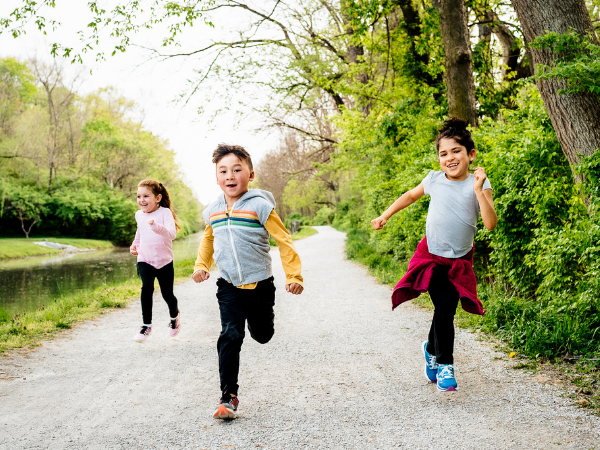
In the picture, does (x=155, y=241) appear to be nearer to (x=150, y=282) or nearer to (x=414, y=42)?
(x=150, y=282)

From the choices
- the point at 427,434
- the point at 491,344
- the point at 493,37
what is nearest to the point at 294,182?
the point at 493,37

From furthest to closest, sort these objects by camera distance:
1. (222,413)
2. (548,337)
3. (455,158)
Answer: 1. (548,337)
2. (455,158)
3. (222,413)

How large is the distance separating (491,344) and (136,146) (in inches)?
1756

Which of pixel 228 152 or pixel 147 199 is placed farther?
pixel 147 199

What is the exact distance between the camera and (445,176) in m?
3.99

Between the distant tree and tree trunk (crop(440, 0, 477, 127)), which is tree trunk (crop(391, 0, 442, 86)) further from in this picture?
the distant tree

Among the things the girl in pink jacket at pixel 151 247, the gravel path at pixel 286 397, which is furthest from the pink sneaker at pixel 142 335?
the gravel path at pixel 286 397

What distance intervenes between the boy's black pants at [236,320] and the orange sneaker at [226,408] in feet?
0.15

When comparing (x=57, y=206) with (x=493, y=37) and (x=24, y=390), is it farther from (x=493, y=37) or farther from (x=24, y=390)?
(x=24, y=390)

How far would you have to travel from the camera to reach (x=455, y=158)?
12.5ft

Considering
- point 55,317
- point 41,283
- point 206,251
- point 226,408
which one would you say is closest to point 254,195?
point 206,251

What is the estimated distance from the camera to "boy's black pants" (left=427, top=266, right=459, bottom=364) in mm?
3762

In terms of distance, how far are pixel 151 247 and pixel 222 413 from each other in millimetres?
2706

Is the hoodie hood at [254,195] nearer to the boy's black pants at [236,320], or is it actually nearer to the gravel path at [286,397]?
the boy's black pants at [236,320]
